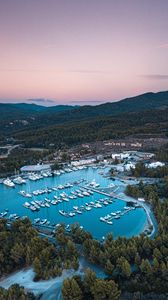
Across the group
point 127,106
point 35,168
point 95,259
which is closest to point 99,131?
point 35,168

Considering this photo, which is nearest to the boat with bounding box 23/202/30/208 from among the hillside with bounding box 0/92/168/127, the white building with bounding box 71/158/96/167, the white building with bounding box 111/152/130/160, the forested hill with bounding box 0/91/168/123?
the white building with bounding box 71/158/96/167

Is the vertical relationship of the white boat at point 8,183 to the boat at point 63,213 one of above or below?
above

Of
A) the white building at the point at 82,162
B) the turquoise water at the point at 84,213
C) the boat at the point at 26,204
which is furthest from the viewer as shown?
the white building at the point at 82,162

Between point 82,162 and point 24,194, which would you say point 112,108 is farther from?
point 24,194

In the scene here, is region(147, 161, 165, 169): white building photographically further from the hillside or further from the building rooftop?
the hillside

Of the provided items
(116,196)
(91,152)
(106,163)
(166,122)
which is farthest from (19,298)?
(166,122)

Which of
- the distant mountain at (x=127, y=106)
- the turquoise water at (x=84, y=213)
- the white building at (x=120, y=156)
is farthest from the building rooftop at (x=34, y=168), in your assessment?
the distant mountain at (x=127, y=106)

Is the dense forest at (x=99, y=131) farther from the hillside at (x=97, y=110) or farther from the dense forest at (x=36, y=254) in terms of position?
the dense forest at (x=36, y=254)

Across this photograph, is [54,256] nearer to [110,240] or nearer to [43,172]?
[110,240]

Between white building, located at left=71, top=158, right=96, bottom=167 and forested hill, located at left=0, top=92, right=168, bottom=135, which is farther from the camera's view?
forested hill, located at left=0, top=92, right=168, bottom=135
